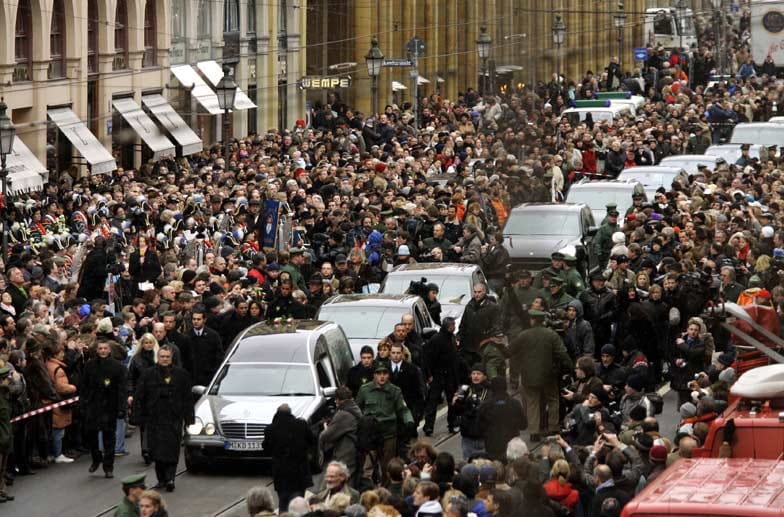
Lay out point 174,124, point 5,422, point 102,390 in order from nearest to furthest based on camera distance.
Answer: point 5,422 < point 102,390 < point 174,124

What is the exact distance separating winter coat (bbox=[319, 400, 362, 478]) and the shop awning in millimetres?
31316

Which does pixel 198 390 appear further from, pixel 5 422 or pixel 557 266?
pixel 557 266

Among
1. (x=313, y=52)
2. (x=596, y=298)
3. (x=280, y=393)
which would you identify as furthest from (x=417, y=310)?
(x=313, y=52)

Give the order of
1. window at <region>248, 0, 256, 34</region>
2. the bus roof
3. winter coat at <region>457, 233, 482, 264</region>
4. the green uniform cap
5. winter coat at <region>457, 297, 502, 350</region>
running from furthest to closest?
window at <region>248, 0, 256, 34</region> < winter coat at <region>457, 233, 482, 264</region> < winter coat at <region>457, 297, 502, 350</region> < the green uniform cap < the bus roof

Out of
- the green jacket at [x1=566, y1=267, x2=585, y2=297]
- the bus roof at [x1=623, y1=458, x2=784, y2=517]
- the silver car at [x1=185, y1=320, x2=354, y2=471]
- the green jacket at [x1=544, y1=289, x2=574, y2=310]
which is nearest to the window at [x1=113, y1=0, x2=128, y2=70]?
the green jacket at [x1=566, y1=267, x2=585, y2=297]

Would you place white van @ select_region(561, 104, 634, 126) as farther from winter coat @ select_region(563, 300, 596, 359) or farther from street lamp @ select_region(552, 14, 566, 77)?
street lamp @ select_region(552, 14, 566, 77)

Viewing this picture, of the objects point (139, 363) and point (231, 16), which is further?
point (231, 16)

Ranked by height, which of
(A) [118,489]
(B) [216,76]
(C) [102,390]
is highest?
(B) [216,76]

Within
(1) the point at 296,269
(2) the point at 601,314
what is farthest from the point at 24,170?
(2) the point at 601,314

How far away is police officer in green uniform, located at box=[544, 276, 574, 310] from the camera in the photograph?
20.2 metres

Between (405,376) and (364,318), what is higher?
(364,318)

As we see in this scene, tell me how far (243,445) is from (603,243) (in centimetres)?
1064

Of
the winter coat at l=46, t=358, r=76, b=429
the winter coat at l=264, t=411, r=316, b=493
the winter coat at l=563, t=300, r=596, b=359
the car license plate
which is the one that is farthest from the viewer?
the winter coat at l=563, t=300, r=596, b=359

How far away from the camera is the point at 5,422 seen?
58.3ft
